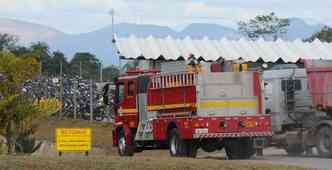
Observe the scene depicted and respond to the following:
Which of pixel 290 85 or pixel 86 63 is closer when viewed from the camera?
pixel 290 85

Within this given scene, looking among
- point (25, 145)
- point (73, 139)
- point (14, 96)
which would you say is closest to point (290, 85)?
point (73, 139)

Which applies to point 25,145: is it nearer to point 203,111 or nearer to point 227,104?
point 203,111

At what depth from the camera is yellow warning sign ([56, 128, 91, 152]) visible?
23797 mm

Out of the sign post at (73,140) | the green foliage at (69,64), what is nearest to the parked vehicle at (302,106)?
the sign post at (73,140)

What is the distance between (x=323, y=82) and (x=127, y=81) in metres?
5.96

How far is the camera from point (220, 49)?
36.8 m

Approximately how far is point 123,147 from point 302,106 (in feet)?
18.9

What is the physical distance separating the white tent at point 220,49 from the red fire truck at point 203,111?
928 centimetres

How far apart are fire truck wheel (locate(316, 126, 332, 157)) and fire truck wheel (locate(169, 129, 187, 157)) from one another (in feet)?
14.6

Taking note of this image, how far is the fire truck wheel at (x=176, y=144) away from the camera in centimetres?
2352

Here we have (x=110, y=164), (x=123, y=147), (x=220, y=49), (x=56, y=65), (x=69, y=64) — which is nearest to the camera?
(x=110, y=164)

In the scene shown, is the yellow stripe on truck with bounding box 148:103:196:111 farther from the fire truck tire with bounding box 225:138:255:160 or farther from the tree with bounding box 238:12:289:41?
the tree with bounding box 238:12:289:41

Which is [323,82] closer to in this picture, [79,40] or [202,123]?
[202,123]

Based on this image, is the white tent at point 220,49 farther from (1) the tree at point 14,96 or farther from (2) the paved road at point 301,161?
(1) the tree at point 14,96
